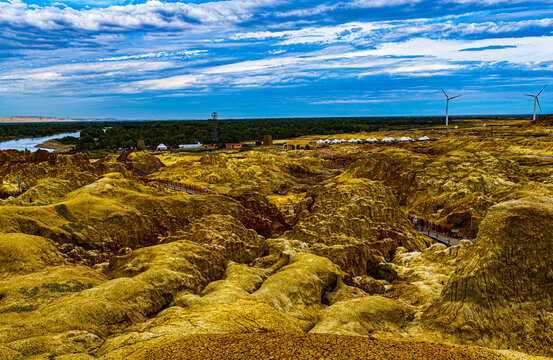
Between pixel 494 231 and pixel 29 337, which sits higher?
pixel 494 231

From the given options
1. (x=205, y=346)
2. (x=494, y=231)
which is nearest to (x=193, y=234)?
(x=205, y=346)

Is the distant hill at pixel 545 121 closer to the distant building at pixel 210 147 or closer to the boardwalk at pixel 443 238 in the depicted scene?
the distant building at pixel 210 147

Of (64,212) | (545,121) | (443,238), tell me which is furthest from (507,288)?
(545,121)

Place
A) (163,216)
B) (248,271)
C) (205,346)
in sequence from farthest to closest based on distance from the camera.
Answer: (163,216)
(248,271)
(205,346)

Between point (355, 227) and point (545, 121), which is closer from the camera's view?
point (355, 227)

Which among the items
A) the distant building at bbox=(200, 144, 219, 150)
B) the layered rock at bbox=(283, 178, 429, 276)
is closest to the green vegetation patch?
the layered rock at bbox=(283, 178, 429, 276)

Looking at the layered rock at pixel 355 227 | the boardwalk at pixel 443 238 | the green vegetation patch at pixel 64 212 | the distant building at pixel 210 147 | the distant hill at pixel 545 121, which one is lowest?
the boardwalk at pixel 443 238

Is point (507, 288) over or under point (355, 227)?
over

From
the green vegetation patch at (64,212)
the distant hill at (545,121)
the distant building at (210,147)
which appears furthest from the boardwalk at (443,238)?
the distant hill at (545,121)

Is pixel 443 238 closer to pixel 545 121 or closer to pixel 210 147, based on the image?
pixel 210 147

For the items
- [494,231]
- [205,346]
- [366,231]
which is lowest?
[366,231]

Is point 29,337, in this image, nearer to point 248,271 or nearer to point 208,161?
point 248,271
